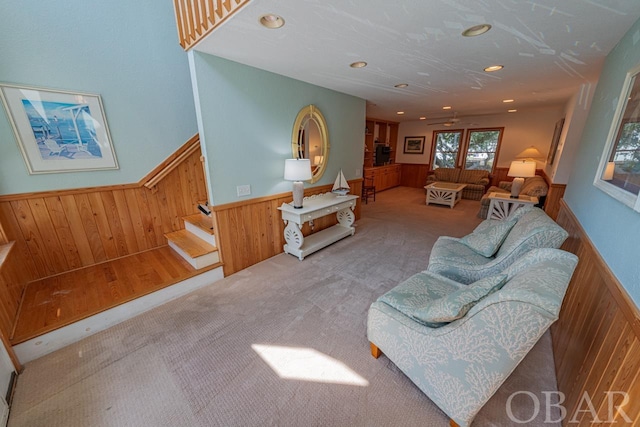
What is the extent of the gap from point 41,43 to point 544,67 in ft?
15.5

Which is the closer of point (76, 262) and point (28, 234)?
point (28, 234)

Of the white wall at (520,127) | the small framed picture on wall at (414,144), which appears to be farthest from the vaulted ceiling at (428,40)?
the small framed picture on wall at (414,144)

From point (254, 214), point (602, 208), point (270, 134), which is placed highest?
point (270, 134)

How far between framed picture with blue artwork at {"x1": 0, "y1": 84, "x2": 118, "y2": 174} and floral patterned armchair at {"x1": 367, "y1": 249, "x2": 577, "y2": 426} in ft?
10.2

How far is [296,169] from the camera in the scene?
8.95 ft

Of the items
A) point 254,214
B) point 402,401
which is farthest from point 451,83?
point 402,401

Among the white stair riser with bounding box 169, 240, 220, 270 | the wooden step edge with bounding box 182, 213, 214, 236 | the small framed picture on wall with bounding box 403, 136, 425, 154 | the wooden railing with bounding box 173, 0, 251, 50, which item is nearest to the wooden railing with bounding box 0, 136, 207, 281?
the wooden step edge with bounding box 182, 213, 214, 236

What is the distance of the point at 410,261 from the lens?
290 cm

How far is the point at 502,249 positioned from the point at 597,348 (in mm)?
935

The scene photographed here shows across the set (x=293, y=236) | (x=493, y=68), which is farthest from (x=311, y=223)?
(x=493, y=68)

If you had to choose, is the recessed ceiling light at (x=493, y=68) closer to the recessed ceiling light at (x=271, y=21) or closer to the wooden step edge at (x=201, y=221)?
the recessed ceiling light at (x=271, y=21)

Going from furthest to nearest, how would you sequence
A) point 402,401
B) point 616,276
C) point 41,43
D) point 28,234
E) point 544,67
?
point 544,67, point 28,234, point 41,43, point 402,401, point 616,276

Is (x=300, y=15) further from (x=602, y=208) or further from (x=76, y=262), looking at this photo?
(x=76, y=262)

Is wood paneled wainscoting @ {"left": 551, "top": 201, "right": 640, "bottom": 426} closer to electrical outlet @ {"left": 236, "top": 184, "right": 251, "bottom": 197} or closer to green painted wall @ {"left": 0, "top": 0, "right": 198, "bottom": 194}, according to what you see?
electrical outlet @ {"left": 236, "top": 184, "right": 251, "bottom": 197}
